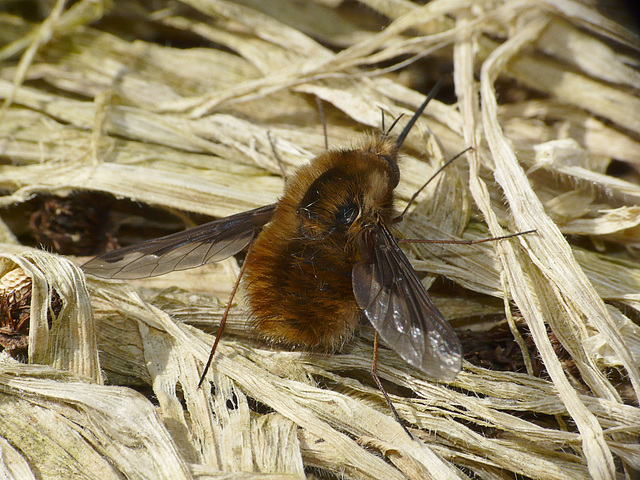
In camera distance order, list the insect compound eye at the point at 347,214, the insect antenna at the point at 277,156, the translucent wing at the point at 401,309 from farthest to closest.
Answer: the insect antenna at the point at 277,156, the insect compound eye at the point at 347,214, the translucent wing at the point at 401,309

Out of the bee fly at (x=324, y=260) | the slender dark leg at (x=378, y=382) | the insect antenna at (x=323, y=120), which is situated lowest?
the slender dark leg at (x=378, y=382)

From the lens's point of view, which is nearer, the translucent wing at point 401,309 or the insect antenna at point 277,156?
the translucent wing at point 401,309

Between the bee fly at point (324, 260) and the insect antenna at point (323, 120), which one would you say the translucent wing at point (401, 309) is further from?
the insect antenna at point (323, 120)

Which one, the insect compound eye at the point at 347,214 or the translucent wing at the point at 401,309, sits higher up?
the insect compound eye at the point at 347,214

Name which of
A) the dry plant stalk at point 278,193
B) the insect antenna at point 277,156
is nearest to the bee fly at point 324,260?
the dry plant stalk at point 278,193

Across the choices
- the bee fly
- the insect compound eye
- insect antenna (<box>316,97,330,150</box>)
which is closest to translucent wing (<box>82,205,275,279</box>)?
the bee fly

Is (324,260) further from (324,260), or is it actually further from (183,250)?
(183,250)

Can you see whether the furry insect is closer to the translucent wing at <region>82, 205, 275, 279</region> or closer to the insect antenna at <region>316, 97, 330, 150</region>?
the translucent wing at <region>82, 205, 275, 279</region>
